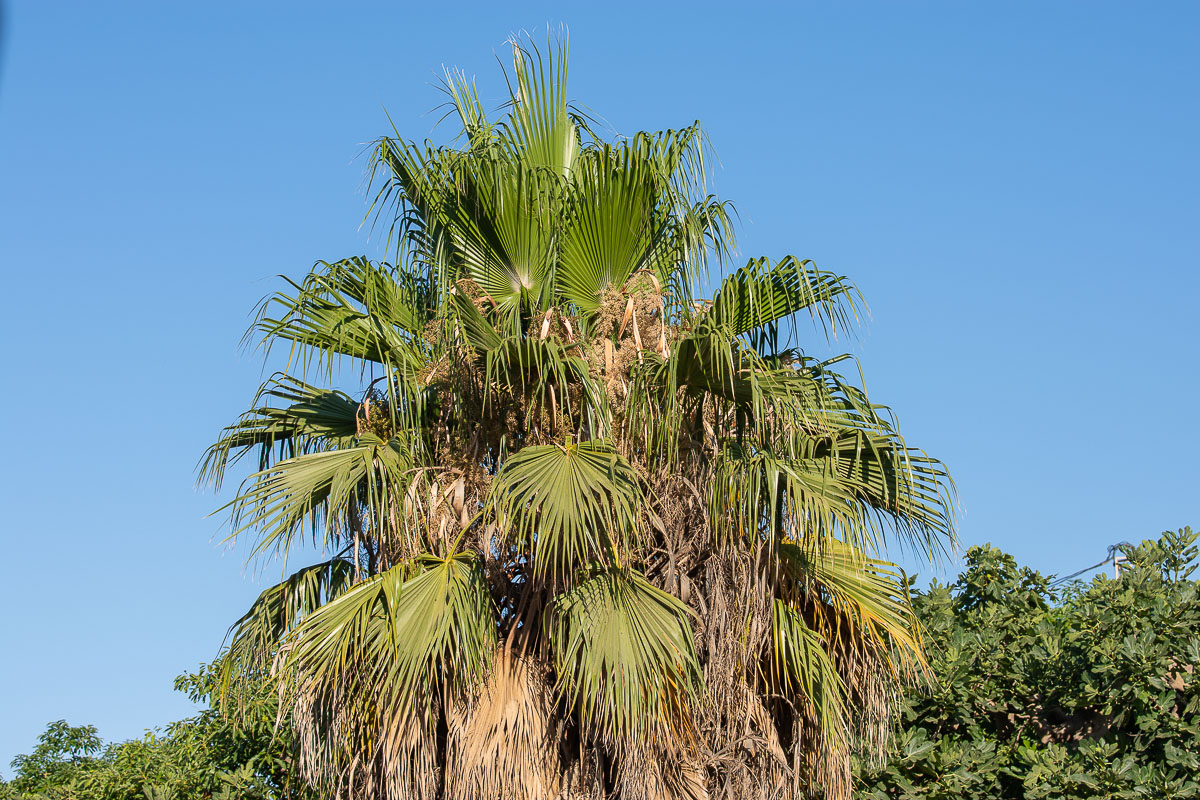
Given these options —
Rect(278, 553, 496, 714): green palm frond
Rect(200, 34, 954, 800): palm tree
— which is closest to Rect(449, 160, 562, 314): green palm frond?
Rect(200, 34, 954, 800): palm tree

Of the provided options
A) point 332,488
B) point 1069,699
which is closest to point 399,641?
point 332,488

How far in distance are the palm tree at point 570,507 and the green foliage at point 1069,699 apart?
2.21 metres

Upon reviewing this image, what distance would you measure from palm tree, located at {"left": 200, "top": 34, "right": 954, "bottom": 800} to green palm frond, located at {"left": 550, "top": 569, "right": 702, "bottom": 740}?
0.06 feet

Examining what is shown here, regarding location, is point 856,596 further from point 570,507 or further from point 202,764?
point 202,764

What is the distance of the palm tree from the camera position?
6758 mm

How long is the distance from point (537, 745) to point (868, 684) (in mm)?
2098

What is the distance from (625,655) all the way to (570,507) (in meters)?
0.86

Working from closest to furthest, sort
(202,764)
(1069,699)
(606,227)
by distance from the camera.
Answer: (606,227) → (1069,699) → (202,764)

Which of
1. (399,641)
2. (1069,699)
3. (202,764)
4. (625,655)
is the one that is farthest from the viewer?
(202,764)

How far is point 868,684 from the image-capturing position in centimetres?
745

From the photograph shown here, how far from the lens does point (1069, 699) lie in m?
10.5

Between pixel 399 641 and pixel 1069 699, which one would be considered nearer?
pixel 399 641

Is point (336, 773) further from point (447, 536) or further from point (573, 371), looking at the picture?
point (573, 371)

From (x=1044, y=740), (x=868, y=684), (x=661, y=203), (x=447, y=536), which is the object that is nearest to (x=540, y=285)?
(x=661, y=203)
